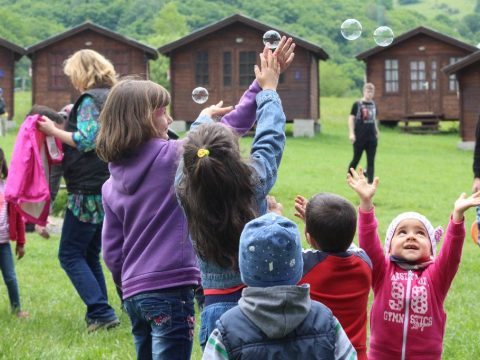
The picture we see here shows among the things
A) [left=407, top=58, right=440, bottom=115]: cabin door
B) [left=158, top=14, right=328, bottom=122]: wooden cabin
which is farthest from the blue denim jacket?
[left=407, top=58, right=440, bottom=115]: cabin door

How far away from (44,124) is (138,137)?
2828 millimetres

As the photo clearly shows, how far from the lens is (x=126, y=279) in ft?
15.4

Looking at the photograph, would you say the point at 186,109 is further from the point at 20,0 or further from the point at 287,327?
the point at 20,0

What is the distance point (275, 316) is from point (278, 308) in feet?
0.10

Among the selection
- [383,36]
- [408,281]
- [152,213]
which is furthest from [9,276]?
[408,281]

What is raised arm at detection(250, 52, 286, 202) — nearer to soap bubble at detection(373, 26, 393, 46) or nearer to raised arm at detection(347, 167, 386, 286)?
raised arm at detection(347, 167, 386, 286)

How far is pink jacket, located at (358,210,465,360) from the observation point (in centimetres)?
484

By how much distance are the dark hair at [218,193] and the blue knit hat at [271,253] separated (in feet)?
1.96

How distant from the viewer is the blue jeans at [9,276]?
8.12 m

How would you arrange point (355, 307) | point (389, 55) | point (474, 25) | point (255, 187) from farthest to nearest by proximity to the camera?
point (474, 25), point (389, 55), point (355, 307), point (255, 187)

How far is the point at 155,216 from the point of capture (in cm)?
466

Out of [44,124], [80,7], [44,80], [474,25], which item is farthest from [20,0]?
[44,124]

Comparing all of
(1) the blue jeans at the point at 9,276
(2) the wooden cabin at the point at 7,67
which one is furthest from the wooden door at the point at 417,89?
(1) the blue jeans at the point at 9,276

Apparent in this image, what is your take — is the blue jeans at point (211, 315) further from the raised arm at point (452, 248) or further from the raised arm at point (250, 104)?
the raised arm at point (452, 248)
